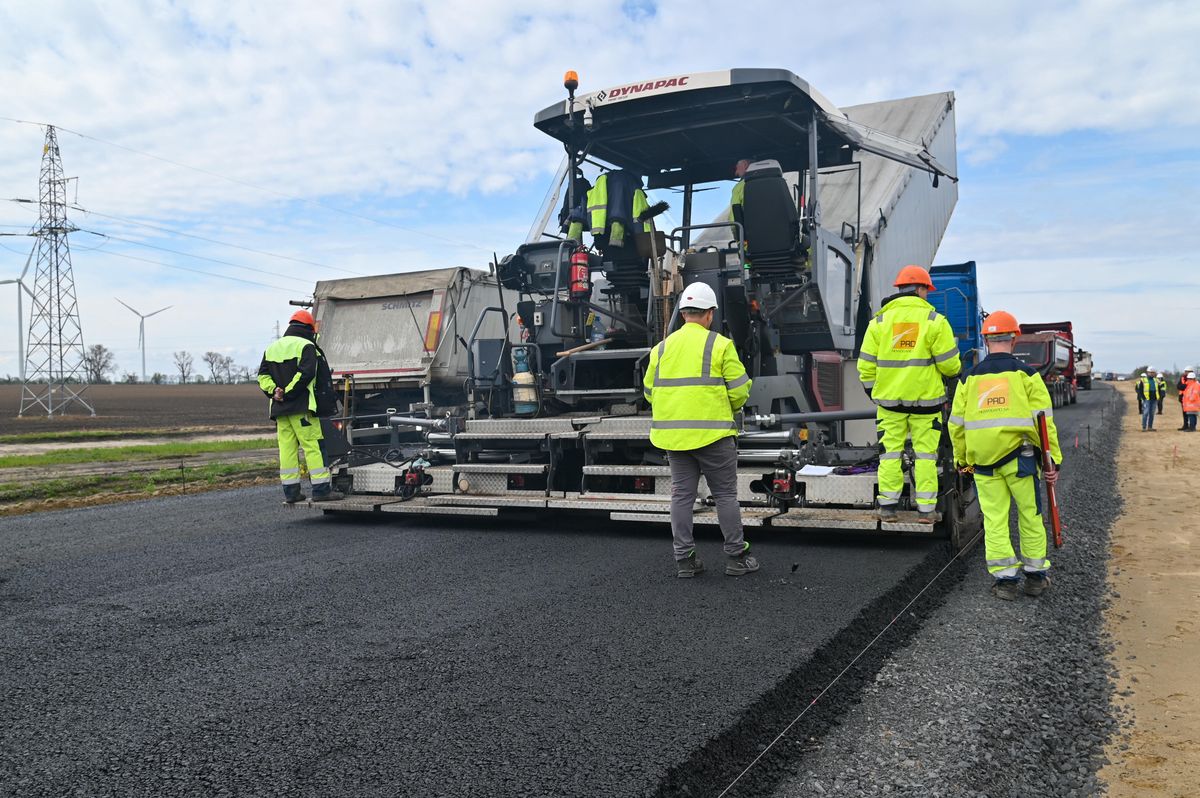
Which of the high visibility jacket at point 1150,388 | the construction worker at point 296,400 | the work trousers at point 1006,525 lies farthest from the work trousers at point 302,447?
the high visibility jacket at point 1150,388

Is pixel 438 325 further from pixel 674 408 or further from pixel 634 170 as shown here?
pixel 674 408

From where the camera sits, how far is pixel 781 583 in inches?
195

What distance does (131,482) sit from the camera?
40.6 feet

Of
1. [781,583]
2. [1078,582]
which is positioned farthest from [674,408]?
[1078,582]

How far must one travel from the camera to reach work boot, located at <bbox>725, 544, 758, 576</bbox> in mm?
5137

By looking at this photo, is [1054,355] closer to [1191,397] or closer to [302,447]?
[1191,397]

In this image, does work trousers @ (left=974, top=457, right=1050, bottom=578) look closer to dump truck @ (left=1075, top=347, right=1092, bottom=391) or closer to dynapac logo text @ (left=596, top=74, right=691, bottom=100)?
dynapac logo text @ (left=596, top=74, right=691, bottom=100)

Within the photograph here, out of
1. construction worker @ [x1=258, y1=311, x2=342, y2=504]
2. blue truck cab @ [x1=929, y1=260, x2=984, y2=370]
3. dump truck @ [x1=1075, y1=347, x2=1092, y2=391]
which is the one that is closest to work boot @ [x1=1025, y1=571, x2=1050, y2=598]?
construction worker @ [x1=258, y1=311, x2=342, y2=504]

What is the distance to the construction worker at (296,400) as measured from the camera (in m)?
7.46

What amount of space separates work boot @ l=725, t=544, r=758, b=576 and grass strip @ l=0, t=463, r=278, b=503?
335 inches

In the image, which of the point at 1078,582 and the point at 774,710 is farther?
the point at 1078,582

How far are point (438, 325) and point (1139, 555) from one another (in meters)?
7.57

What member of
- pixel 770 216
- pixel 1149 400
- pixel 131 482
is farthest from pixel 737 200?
pixel 1149 400

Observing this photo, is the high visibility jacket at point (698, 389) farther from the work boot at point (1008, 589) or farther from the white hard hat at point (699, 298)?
the work boot at point (1008, 589)
